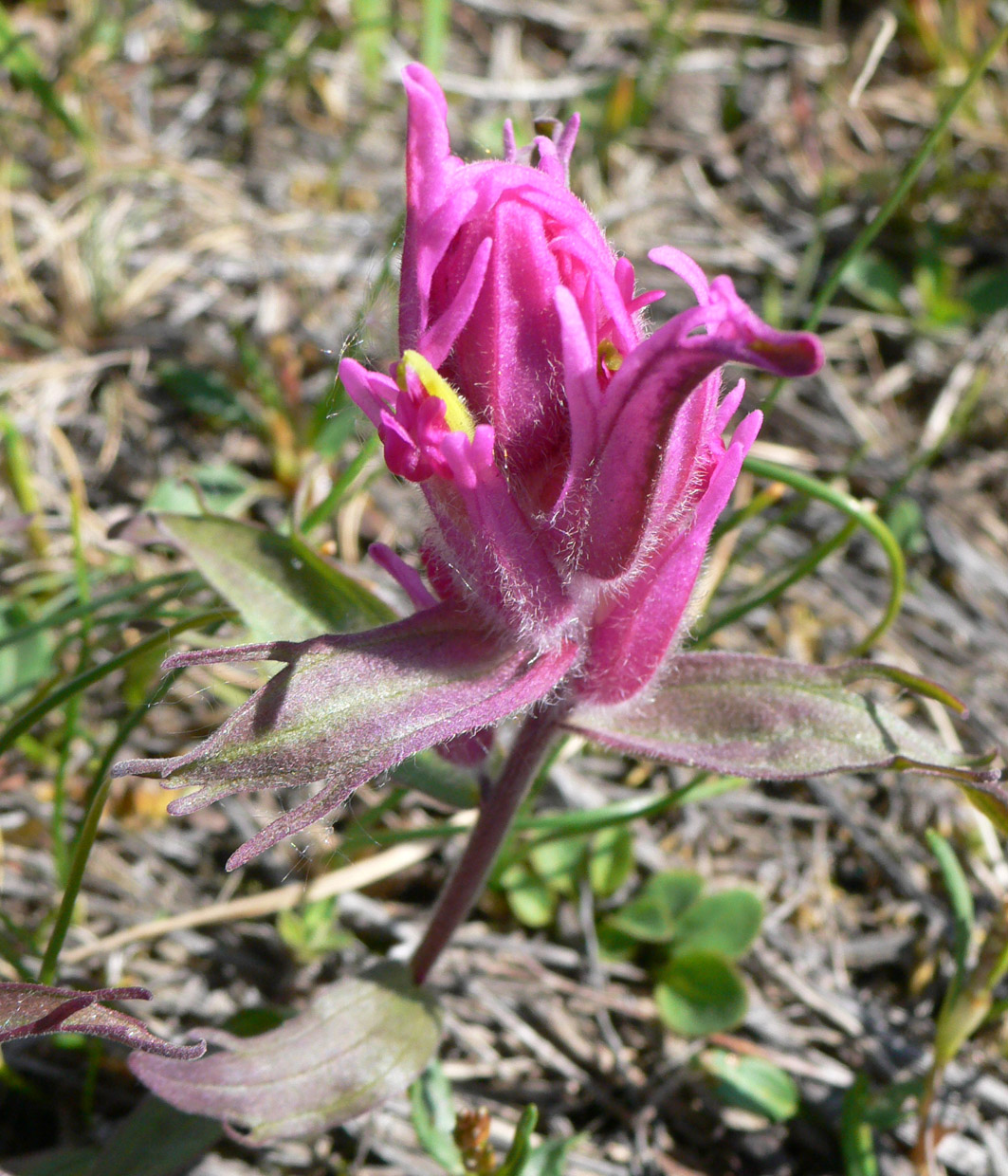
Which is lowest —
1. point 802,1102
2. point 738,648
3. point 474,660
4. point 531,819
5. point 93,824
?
point 802,1102

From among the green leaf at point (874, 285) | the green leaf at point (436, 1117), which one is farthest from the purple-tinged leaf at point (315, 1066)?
the green leaf at point (874, 285)

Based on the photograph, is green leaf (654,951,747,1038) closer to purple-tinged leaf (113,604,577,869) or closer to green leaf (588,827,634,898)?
green leaf (588,827,634,898)

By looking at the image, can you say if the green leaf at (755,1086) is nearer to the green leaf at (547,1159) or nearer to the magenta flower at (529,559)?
the green leaf at (547,1159)

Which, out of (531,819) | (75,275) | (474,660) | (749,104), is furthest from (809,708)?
(749,104)

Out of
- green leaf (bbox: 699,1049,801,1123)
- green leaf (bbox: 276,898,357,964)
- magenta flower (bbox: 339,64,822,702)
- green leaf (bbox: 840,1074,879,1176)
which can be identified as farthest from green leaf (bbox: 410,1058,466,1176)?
magenta flower (bbox: 339,64,822,702)

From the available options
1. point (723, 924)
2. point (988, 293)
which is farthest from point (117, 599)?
point (988, 293)

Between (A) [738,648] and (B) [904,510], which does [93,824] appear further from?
(B) [904,510]

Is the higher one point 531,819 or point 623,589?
point 623,589
